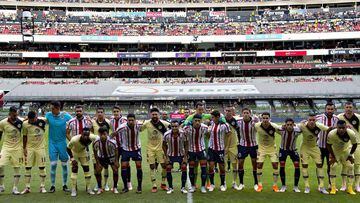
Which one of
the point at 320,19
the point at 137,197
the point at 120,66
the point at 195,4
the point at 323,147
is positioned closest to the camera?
the point at 137,197

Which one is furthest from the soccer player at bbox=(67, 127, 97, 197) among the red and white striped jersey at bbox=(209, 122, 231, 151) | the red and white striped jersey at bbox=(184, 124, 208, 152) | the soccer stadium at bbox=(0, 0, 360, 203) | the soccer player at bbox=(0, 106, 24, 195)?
the soccer stadium at bbox=(0, 0, 360, 203)

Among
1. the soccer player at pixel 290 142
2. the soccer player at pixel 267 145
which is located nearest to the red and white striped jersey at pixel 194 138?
→ the soccer player at pixel 267 145

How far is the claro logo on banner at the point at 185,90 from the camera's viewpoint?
1660 inches

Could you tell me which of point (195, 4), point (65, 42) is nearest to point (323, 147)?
point (65, 42)

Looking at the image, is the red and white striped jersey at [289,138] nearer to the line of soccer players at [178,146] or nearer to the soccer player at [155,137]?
the line of soccer players at [178,146]

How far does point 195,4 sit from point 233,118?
1951 inches

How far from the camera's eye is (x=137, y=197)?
10.1m

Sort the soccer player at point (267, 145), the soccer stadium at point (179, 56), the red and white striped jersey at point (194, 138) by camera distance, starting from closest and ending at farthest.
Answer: the red and white striped jersey at point (194, 138) < the soccer player at point (267, 145) < the soccer stadium at point (179, 56)

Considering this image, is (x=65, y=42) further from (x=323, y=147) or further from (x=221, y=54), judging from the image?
(x=323, y=147)

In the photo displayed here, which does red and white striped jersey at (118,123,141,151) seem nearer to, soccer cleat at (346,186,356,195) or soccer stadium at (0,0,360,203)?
soccer cleat at (346,186,356,195)

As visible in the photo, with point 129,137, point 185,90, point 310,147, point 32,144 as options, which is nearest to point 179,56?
point 185,90

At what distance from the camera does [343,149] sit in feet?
34.0

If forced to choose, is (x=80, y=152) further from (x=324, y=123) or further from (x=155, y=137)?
(x=324, y=123)

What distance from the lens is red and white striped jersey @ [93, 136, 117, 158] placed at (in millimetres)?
10281
